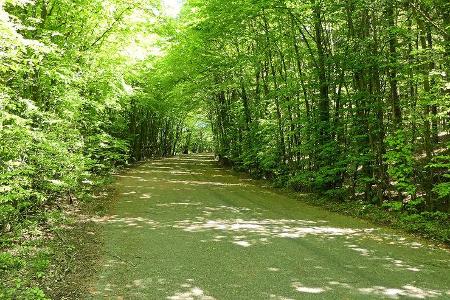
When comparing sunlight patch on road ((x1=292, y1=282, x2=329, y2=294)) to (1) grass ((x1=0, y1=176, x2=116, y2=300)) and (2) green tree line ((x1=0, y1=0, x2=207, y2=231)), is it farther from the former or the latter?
(2) green tree line ((x1=0, y1=0, x2=207, y2=231))

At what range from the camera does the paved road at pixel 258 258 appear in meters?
5.81

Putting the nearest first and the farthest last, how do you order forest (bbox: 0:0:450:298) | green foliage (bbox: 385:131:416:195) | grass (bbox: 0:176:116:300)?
grass (bbox: 0:176:116:300) → forest (bbox: 0:0:450:298) → green foliage (bbox: 385:131:416:195)

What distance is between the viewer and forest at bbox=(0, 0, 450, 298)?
865 centimetres

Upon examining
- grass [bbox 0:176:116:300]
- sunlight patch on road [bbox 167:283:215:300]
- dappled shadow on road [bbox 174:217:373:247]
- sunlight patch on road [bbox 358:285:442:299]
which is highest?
grass [bbox 0:176:116:300]

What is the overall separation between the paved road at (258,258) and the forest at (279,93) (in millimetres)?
1772

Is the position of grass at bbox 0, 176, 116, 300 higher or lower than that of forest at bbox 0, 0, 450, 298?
lower

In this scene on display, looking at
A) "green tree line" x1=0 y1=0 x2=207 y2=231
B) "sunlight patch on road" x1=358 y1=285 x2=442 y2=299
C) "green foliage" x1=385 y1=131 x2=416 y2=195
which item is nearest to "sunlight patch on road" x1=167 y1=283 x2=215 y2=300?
"sunlight patch on road" x1=358 y1=285 x2=442 y2=299

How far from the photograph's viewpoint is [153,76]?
29812mm

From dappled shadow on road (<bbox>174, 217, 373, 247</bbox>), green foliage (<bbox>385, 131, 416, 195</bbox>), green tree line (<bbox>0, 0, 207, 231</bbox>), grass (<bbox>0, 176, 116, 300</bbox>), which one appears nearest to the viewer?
grass (<bbox>0, 176, 116, 300</bbox>)

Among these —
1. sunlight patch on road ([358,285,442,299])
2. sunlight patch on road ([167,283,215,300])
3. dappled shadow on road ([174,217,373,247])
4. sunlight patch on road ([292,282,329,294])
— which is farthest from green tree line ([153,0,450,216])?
sunlight patch on road ([167,283,215,300])

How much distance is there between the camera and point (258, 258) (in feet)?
24.4

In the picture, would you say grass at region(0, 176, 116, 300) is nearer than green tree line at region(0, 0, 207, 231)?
Yes

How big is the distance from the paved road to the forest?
5.81ft

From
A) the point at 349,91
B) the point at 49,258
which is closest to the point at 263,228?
the point at 49,258
